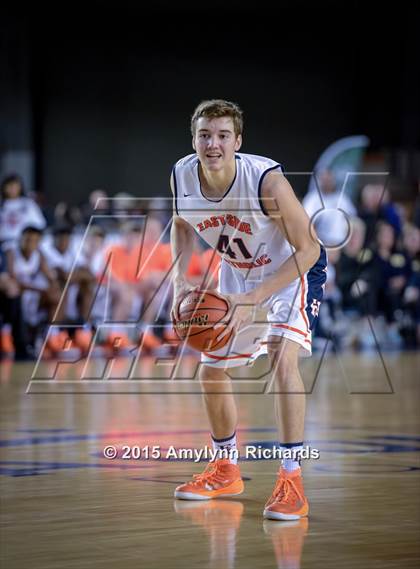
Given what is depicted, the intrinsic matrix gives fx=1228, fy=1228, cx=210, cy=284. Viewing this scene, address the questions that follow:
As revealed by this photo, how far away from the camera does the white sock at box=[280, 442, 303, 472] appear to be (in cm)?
404

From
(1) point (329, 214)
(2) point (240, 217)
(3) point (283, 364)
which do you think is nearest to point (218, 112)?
(2) point (240, 217)

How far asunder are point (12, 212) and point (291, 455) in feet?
25.1

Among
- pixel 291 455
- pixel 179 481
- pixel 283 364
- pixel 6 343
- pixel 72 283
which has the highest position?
pixel 283 364

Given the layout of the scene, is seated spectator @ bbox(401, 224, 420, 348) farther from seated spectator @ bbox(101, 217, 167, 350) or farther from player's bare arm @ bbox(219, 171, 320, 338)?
player's bare arm @ bbox(219, 171, 320, 338)

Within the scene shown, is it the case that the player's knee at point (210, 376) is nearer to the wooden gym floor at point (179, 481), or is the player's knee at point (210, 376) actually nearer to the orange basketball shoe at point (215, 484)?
the orange basketball shoe at point (215, 484)

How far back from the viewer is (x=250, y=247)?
14.1 ft

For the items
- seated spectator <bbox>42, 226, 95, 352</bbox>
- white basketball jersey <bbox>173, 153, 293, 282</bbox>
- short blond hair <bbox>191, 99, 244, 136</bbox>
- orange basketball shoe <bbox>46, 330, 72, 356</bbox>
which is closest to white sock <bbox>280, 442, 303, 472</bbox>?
white basketball jersey <bbox>173, 153, 293, 282</bbox>

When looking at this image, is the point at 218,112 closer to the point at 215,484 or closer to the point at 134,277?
the point at 215,484

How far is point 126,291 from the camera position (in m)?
11.2

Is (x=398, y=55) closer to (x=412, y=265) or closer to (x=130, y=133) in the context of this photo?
(x=130, y=133)

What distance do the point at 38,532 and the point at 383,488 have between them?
142 centimetres

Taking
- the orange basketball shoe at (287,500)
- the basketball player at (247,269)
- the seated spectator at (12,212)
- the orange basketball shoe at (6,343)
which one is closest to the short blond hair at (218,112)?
the basketball player at (247,269)

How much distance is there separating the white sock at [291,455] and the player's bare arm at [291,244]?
43 cm

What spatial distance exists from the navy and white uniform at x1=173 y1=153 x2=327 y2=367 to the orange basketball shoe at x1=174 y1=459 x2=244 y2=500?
38 cm
